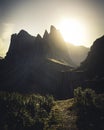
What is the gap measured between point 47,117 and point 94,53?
248 ft

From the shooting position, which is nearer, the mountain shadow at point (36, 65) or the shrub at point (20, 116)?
the shrub at point (20, 116)

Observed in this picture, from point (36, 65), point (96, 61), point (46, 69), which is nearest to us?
point (96, 61)

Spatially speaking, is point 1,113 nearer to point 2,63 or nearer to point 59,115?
point 59,115

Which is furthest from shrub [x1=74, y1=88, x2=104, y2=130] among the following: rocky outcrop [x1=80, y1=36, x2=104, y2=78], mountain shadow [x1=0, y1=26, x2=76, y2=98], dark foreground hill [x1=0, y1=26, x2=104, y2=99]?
mountain shadow [x1=0, y1=26, x2=76, y2=98]

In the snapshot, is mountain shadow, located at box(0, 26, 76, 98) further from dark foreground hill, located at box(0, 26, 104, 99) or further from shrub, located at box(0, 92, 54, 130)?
shrub, located at box(0, 92, 54, 130)

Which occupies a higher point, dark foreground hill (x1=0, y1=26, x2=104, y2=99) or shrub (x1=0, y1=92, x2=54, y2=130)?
dark foreground hill (x1=0, y1=26, x2=104, y2=99)

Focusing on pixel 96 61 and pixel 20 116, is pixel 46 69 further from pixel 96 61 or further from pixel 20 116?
pixel 20 116

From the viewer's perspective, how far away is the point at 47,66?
392ft

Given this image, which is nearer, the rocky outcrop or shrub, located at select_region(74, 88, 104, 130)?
shrub, located at select_region(74, 88, 104, 130)

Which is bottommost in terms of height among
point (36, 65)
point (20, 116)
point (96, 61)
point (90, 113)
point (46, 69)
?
point (20, 116)

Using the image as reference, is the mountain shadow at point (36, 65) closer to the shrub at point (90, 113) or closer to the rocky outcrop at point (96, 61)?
the rocky outcrop at point (96, 61)

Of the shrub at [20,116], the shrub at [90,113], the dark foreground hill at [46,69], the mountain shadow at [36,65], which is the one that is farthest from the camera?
the mountain shadow at [36,65]

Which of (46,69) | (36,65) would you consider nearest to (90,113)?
(46,69)

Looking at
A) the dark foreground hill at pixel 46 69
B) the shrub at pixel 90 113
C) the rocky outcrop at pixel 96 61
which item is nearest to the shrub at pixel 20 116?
the shrub at pixel 90 113
